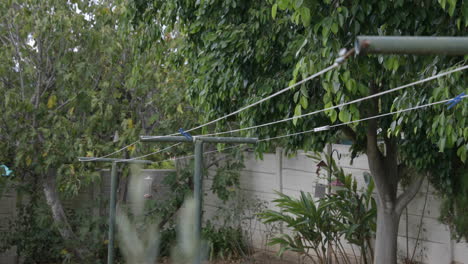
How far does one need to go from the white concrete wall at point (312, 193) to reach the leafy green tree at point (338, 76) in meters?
0.29

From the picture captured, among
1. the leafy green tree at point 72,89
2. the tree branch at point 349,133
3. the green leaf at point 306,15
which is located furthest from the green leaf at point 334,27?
the leafy green tree at point 72,89

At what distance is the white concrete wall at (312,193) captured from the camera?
6.59 m

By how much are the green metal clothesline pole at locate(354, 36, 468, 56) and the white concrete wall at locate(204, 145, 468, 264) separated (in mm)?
5061

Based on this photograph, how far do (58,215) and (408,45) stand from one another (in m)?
7.37

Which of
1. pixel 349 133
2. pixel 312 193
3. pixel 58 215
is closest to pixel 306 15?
pixel 349 133

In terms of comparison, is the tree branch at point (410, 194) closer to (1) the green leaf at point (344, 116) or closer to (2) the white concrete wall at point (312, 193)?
(2) the white concrete wall at point (312, 193)

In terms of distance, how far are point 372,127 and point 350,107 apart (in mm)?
1709

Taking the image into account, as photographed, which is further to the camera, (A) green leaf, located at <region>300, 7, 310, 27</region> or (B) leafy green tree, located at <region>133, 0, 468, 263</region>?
(B) leafy green tree, located at <region>133, 0, 468, 263</region>

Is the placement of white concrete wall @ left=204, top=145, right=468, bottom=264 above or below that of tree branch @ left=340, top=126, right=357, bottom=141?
below

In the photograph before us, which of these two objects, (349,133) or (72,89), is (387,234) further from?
(72,89)

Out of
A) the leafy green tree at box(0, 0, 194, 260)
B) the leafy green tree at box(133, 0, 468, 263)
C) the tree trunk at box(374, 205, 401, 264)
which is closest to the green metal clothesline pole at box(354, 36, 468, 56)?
the leafy green tree at box(133, 0, 468, 263)

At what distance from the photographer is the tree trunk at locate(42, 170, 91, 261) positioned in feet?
27.3

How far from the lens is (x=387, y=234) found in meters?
5.95

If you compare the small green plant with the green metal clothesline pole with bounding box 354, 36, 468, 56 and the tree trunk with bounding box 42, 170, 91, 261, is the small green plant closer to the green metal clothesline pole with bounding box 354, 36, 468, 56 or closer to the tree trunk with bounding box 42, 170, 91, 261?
the tree trunk with bounding box 42, 170, 91, 261
